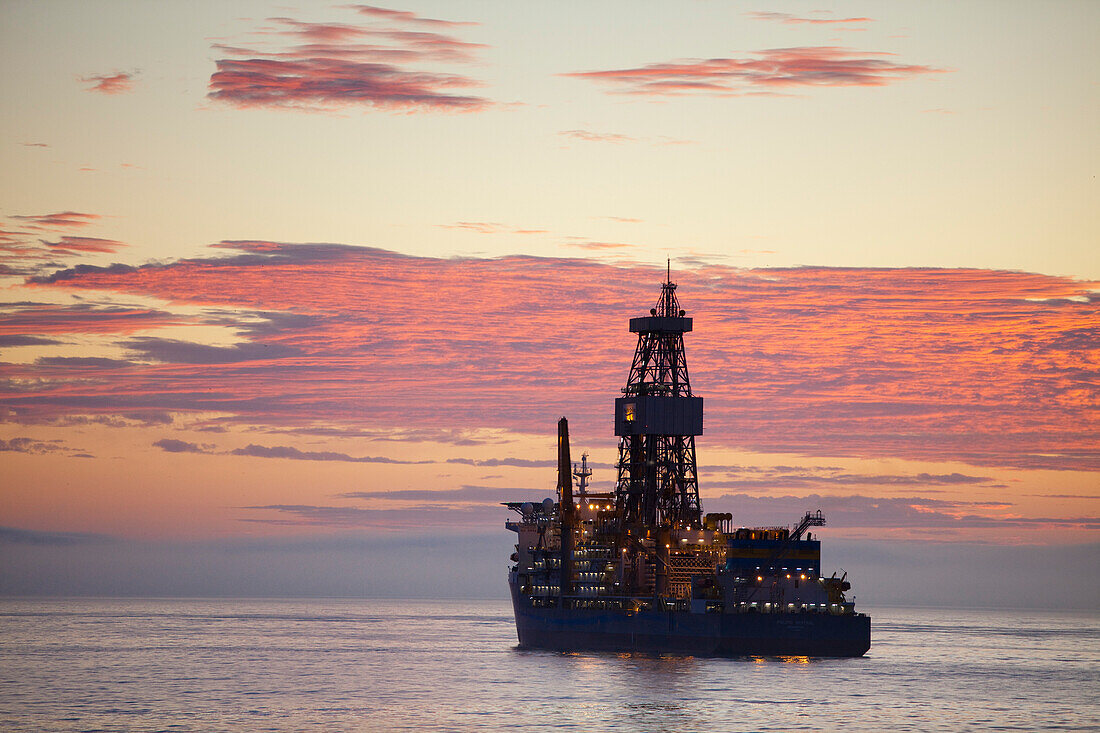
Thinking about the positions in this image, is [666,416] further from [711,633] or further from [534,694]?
[534,694]

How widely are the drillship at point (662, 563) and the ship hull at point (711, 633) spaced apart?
0.33 ft

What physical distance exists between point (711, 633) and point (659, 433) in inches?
1189

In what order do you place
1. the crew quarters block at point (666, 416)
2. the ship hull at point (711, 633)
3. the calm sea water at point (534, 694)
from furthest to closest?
the crew quarters block at point (666, 416)
the ship hull at point (711, 633)
the calm sea water at point (534, 694)

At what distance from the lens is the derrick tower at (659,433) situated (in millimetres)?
153500

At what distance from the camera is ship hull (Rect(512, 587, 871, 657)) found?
128 meters

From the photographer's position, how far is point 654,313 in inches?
6255

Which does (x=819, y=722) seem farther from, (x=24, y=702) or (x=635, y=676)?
(x=24, y=702)

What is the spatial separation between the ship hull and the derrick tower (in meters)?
16.7

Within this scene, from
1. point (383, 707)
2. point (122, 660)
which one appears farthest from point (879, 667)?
point (122, 660)

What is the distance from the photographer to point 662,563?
458ft

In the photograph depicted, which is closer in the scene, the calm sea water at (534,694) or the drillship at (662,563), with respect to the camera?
the calm sea water at (534,694)

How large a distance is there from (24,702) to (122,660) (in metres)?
53.3

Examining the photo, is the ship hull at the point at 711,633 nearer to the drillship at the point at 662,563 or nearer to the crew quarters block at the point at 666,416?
the drillship at the point at 662,563

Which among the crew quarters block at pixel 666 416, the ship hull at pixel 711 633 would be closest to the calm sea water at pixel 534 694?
the ship hull at pixel 711 633
